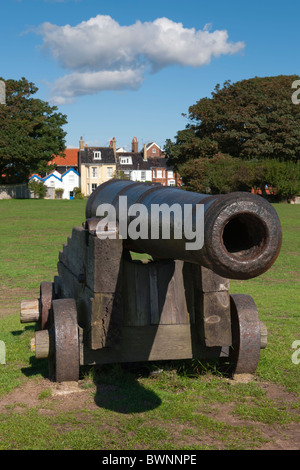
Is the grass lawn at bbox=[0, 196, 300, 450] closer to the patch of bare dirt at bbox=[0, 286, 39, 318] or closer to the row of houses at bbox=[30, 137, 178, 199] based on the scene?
the patch of bare dirt at bbox=[0, 286, 39, 318]

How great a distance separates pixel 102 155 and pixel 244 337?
8463 cm

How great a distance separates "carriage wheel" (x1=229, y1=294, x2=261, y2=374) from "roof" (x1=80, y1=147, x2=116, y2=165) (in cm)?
8348

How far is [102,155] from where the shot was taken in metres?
88.1

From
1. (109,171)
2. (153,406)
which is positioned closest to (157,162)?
(109,171)

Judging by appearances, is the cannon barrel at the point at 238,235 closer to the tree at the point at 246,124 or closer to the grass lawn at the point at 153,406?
the grass lawn at the point at 153,406

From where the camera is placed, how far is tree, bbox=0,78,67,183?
52062 mm

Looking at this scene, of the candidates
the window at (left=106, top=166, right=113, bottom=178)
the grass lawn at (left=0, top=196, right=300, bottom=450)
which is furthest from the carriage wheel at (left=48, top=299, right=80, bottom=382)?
the window at (left=106, top=166, right=113, bottom=178)

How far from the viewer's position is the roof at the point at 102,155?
87250 mm

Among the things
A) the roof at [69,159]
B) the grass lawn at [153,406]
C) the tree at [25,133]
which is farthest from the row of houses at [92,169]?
the grass lawn at [153,406]

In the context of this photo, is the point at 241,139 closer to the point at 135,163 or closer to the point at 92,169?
the point at 92,169

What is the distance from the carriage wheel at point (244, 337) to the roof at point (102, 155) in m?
83.5
